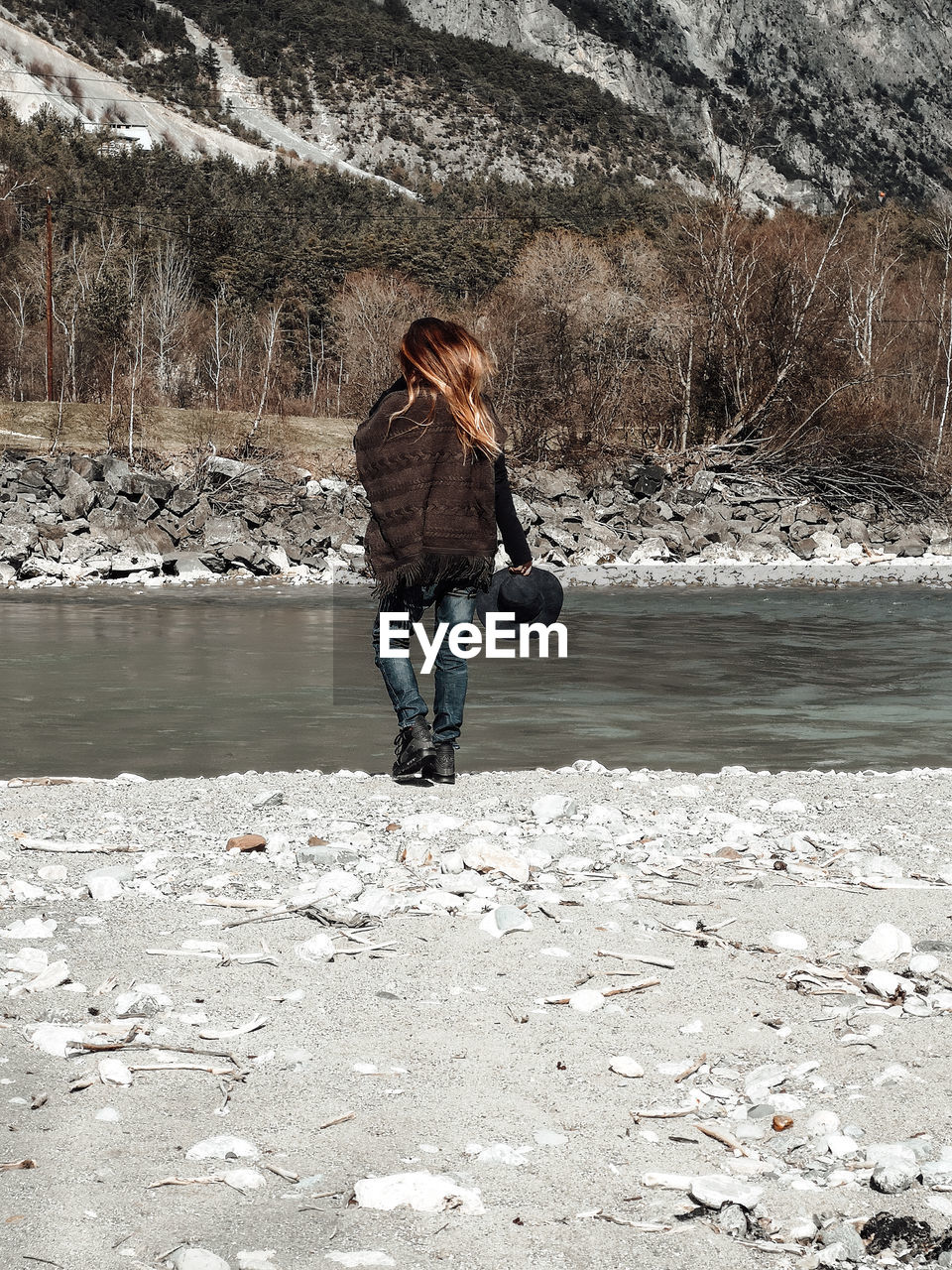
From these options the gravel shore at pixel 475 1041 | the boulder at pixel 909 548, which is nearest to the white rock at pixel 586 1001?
the gravel shore at pixel 475 1041

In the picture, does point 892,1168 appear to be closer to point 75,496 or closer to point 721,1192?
point 721,1192

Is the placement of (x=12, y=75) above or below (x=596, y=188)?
above

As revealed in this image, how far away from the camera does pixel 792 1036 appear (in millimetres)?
3564

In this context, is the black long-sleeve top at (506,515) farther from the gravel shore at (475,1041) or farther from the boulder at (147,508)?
the boulder at (147,508)

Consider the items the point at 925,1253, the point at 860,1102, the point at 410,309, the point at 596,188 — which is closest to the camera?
the point at 925,1253

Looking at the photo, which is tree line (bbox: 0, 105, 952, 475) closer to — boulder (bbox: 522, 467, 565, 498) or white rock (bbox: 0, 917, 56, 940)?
boulder (bbox: 522, 467, 565, 498)

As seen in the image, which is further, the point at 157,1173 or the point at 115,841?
the point at 115,841

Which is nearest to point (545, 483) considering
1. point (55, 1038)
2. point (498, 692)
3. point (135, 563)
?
point (135, 563)

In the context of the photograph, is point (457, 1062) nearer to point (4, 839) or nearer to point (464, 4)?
point (4, 839)

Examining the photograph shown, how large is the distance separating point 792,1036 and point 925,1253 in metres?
0.97

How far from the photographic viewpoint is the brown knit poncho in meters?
6.26

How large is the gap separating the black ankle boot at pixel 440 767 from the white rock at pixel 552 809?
2.34 ft

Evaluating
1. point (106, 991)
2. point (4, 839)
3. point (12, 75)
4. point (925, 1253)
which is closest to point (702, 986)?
point (925, 1253)

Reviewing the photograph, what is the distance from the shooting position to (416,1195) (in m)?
2.78
